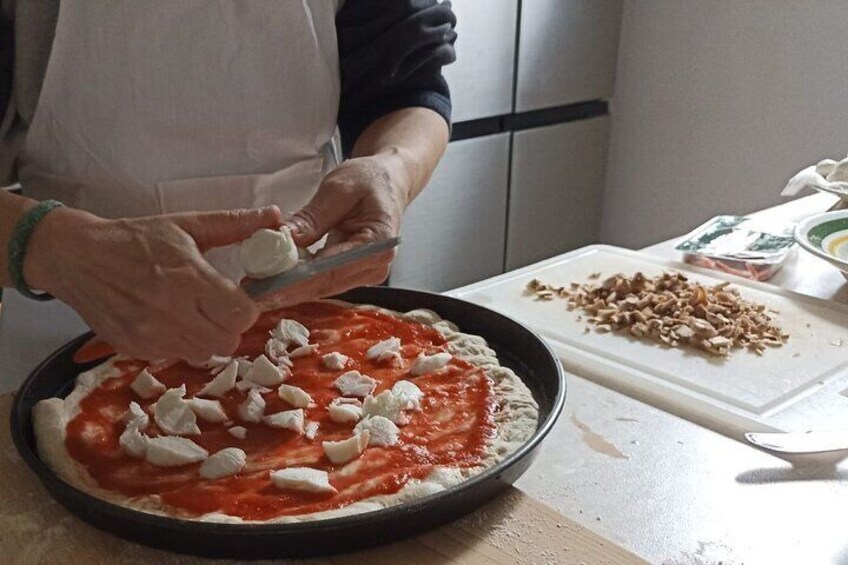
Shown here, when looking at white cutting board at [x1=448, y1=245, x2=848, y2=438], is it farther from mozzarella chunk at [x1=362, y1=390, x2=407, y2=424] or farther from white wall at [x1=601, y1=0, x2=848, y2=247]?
white wall at [x1=601, y1=0, x2=848, y2=247]

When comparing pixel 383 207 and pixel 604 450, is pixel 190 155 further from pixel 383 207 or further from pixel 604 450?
pixel 604 450

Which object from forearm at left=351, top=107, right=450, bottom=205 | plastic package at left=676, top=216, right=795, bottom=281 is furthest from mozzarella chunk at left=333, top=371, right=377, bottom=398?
plastic package at left=676, top=216, right=795, bottom=281

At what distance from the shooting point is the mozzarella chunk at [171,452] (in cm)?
72

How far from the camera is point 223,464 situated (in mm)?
717

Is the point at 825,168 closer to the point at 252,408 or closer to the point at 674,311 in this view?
the point at 674,311

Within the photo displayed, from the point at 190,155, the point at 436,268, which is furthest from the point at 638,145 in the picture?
the point at 190,155

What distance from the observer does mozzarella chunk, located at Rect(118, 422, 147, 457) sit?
2.43 feet

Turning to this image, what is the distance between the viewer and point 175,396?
79 cm

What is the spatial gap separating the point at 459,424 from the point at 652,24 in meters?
2.02

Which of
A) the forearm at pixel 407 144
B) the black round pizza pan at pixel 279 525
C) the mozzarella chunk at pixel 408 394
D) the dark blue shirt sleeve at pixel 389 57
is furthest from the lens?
the dark blue shirt sleeve at pixel 389 57

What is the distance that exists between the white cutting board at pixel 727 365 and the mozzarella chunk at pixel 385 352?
0.20 meters

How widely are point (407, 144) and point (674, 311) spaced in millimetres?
373

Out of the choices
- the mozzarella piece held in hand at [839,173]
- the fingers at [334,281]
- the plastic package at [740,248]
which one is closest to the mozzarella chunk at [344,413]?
the fingers at [334,281]

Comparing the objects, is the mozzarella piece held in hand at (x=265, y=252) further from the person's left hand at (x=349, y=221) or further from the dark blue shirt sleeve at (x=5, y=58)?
the dark blue shirt sleeve at (x=5, y=58)
